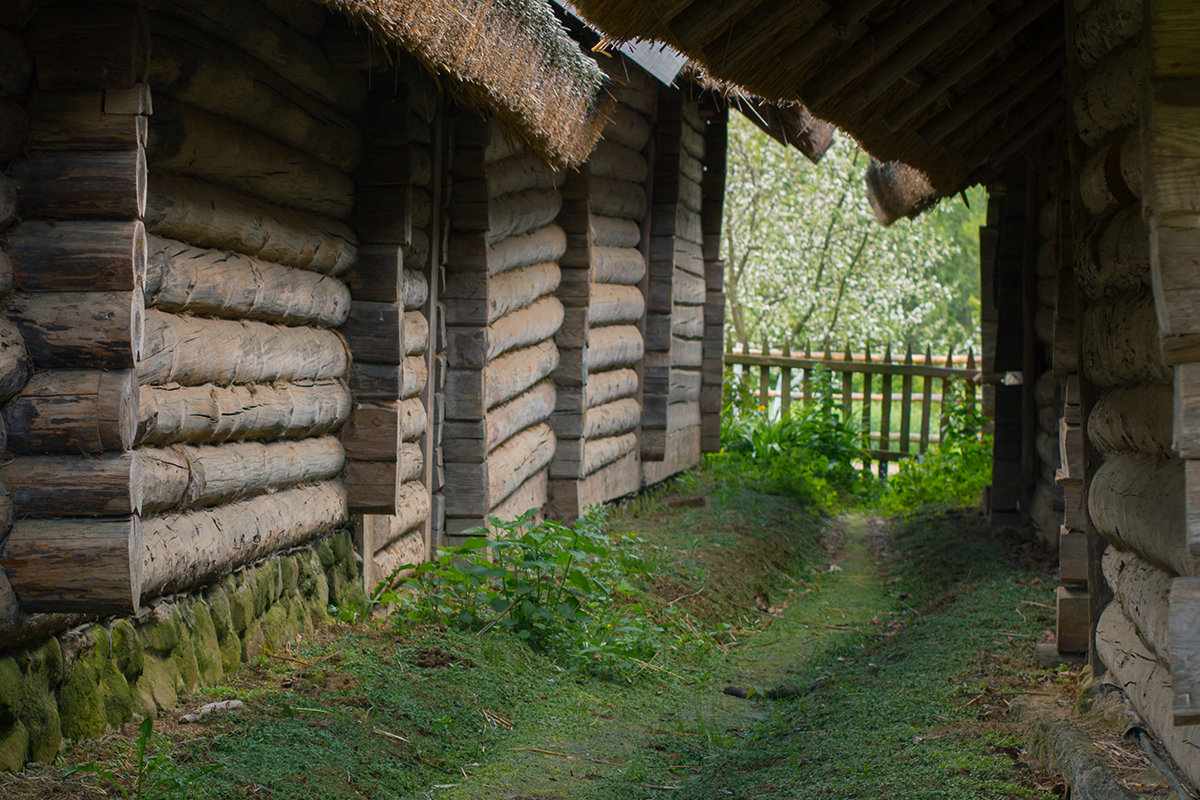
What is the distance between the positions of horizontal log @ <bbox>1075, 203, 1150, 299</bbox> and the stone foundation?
3186 millimetres

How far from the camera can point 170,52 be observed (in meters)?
3.61

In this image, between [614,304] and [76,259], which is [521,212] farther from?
[76,259]

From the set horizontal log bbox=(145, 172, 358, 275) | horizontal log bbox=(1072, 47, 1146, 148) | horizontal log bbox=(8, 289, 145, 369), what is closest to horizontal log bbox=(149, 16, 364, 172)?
horizontal log bbox=(145, 172, 358, 275)

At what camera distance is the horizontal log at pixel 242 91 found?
3635mm

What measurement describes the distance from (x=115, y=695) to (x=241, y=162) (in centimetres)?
187

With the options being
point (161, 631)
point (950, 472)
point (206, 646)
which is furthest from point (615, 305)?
point (161, 631)

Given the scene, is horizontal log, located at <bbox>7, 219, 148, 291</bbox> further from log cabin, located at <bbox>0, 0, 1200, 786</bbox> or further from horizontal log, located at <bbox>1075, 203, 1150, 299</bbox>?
horizontal log, located at <bbox>1075, 203, 1150, 299</bbox>

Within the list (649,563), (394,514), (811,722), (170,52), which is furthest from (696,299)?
(170,52)

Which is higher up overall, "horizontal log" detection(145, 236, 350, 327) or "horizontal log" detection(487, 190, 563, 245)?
"horizontal log" detection(487, 190, 563, 245)

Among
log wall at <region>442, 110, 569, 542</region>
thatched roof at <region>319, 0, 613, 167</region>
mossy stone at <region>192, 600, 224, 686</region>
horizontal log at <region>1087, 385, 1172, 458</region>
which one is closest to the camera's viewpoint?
horizontal log at <region>1087, 385, 1172, 458</region>

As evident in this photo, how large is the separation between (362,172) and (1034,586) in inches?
172

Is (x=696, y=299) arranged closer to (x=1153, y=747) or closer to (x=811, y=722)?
(x=811, y=722)

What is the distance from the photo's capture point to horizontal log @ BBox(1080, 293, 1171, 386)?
11.2 ft

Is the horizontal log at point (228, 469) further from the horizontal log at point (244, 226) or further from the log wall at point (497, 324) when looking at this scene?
the log wall at point (497, 324)
